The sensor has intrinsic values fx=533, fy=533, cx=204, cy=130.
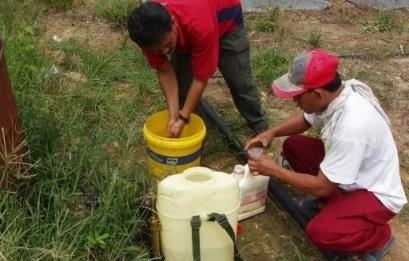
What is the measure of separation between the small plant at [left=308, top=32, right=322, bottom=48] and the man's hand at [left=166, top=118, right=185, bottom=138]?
9.18ft

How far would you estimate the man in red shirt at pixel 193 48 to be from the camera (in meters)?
2.77

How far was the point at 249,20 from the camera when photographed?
5.96 m

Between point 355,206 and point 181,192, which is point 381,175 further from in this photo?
point 181,192

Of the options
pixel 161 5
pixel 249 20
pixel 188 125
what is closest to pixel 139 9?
pixel 161 5

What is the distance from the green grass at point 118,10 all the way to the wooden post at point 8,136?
309 cm

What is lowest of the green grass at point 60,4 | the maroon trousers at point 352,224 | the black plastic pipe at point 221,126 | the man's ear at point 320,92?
the black plastic pipe at point 221,126

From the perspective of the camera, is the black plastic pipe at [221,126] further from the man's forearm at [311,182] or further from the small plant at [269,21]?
the small plant at [269,21]

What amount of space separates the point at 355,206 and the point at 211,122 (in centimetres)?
162

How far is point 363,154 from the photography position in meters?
2.63

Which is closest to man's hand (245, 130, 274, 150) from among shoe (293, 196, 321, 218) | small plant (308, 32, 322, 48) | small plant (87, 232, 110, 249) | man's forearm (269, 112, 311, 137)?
man's forearm (269, 112, 311, 137)

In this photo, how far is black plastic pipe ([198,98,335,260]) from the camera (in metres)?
3.27

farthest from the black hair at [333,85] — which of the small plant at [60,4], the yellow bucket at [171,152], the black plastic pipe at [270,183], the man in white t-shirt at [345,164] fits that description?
the small plant at [60,4]

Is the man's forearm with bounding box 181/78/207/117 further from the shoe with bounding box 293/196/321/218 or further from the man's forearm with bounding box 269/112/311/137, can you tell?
the shoe with bounding box 293/196/321/218

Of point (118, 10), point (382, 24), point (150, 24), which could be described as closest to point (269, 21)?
point (382, 24)
